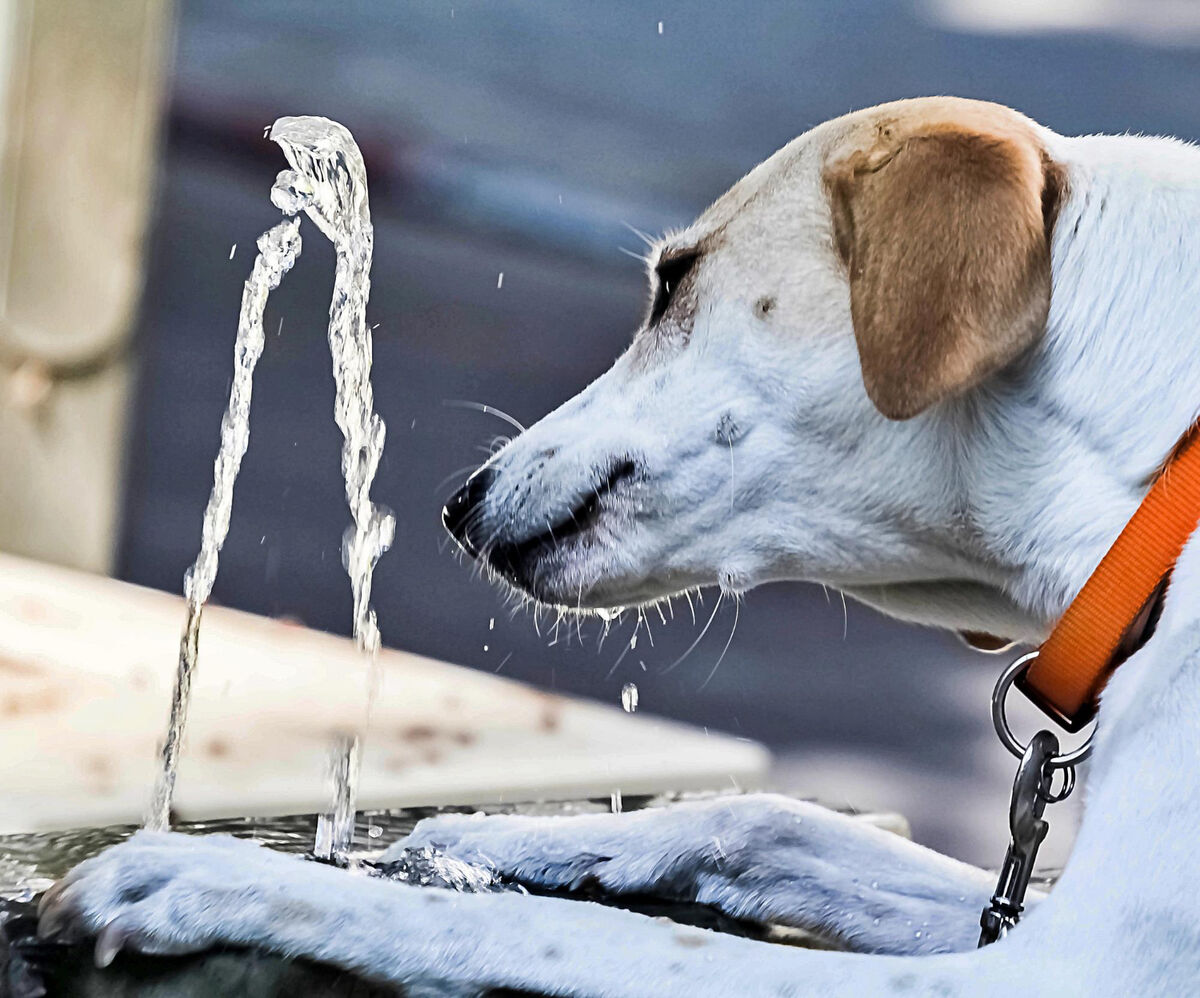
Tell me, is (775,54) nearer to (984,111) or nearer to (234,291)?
(234,291)

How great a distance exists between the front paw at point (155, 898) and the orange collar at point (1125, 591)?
1.83ft

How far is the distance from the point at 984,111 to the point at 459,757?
1.18 metres

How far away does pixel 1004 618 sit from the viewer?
4.08 ft

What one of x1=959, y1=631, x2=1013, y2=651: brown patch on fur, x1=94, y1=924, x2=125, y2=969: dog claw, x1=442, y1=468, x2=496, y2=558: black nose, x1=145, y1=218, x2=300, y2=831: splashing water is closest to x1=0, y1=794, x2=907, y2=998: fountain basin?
x1=94, y1=924, x2=125, y2=969: dog claw

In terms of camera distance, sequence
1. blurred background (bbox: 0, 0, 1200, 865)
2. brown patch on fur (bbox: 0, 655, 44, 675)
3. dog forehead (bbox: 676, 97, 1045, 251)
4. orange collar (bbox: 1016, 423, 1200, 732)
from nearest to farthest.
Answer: orange collar (bbox: 1016, 423, 1200, 732)
dog forehead (bbox: 676, 97, 1045, 251)
brown patch on fur (bbox: 0, 655, 44, 675)
blurred background (bbox: 0, 0, 1200, 865)

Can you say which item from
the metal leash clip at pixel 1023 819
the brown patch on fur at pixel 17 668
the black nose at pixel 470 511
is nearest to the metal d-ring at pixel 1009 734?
the metal leash clip at pixel 1023 819

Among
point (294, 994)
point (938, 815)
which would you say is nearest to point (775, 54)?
point (938, 815)

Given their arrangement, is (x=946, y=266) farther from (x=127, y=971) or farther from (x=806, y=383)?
(x=127, y=971)

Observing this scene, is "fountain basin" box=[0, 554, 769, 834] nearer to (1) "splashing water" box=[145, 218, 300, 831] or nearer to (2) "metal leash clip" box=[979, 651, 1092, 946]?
(1) "splashing water" box=[145, 218, 300, 831]

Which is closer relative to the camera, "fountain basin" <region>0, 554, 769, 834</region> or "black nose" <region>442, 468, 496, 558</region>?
"black nose" <region>442, 468, 496, 558</region>

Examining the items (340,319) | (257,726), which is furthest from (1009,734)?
(257,726)

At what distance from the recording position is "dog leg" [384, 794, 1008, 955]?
49.9 inches

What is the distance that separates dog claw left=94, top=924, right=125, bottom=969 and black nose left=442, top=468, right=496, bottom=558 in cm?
49

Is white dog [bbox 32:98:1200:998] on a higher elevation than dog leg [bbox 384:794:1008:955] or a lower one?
higher
